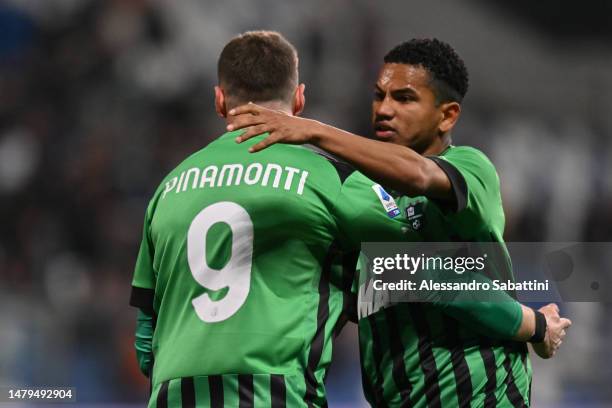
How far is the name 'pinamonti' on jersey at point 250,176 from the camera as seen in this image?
2.81 metres

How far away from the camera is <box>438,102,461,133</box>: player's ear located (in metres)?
3.46

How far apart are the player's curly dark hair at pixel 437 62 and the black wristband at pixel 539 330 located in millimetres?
845

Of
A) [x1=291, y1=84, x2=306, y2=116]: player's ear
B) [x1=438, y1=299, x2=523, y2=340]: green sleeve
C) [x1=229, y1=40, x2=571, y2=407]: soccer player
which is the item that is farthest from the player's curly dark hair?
[x1=438, y1=299, x2=523, y2=340]: green sleeve

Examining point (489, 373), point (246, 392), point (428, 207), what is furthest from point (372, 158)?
point (489, 373)

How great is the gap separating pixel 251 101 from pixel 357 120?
604 cm

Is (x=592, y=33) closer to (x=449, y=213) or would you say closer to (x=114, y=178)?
(x=114, y=178)

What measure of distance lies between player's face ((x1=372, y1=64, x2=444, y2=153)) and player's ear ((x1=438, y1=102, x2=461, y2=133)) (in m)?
0.02

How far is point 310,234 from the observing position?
9.23 feet

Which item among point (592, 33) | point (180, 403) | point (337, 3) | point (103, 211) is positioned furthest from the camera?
point (592, 33)

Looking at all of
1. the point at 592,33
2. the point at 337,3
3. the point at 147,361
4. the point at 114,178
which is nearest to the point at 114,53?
the point at 114,178

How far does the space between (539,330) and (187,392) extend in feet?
3.98

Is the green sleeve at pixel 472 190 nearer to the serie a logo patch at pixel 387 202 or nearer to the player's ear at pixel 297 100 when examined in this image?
the serie a logo patch at pixel 387 202

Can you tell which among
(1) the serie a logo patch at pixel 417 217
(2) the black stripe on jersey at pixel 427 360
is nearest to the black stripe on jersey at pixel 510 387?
(2) the black stripe on jersey at pixel 427 360

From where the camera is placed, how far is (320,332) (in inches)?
112
